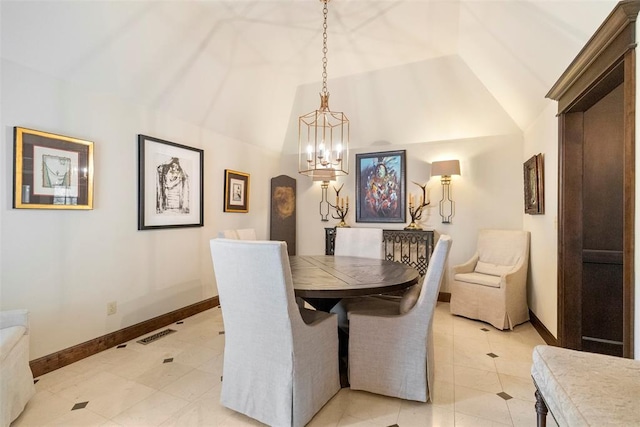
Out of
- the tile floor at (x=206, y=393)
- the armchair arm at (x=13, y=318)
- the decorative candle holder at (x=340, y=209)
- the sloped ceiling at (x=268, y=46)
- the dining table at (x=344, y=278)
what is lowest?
the tile floor at (x=206, y=393)

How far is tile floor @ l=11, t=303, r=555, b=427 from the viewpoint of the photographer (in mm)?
1738

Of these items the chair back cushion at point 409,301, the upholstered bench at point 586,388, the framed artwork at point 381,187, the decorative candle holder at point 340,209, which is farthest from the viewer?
the decorative candle holder at point 340,209

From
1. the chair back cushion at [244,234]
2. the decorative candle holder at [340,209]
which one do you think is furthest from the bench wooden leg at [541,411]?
the decorative candle holder at [340,209]

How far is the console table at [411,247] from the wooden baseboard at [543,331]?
128 cm

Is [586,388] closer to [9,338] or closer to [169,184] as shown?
[9,338]

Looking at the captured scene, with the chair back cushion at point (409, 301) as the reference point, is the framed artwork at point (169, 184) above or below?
above

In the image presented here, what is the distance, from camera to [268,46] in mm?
3271

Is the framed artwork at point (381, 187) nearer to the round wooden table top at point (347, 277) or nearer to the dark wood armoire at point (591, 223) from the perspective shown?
the round wooden table top at point (347, 277)

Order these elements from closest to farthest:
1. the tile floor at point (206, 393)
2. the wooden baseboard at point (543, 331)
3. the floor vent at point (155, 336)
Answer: the tile floor at point (206, 393), the wooden baseboard at point (543, 331), the floor vent at point (155, 336)

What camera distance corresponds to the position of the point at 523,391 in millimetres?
2016

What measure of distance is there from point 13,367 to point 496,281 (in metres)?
3.93

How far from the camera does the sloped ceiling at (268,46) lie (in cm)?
207

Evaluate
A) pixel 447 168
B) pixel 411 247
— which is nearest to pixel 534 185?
pixel 447 168

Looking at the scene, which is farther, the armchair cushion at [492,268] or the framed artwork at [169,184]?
the armchair cushion at [492,268]
